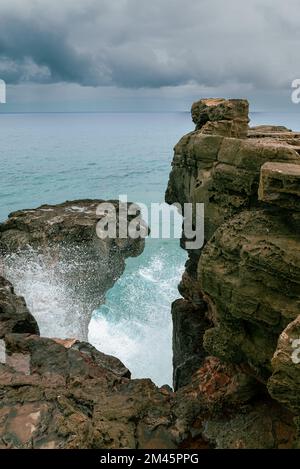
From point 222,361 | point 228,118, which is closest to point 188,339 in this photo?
point 222,361

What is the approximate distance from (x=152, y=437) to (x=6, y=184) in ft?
232

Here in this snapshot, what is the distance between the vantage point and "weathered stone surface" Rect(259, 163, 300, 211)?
27.1ft

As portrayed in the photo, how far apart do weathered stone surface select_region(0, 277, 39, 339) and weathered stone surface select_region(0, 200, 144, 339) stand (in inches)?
189

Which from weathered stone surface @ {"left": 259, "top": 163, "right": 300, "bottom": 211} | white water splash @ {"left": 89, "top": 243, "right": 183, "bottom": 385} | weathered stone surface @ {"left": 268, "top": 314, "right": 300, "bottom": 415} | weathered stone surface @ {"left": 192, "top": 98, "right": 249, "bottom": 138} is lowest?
white water splash @ {"left": 89, "top": 243, "right": 183, "bottom": 385}

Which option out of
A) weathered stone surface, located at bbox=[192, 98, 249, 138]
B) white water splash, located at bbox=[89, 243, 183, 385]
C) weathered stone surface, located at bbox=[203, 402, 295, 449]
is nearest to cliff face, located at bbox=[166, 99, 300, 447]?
weathered stone surface, located at bbox=[203, 402, 295, 449]

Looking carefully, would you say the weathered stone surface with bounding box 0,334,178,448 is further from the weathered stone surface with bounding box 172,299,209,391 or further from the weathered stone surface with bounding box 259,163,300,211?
the weathered stone surface with bounding box 259,163,300,211

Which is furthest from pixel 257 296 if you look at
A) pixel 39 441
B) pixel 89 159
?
pixel 89 159

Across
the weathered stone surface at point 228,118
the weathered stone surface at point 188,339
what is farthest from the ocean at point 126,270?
the weathered stone surface at point 228,118

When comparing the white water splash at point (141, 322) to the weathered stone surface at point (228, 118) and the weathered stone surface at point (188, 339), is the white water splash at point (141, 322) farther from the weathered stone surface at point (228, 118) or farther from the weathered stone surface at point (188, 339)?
the weathered stone surface at point (228, 118)

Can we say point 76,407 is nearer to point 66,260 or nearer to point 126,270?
point 66,260

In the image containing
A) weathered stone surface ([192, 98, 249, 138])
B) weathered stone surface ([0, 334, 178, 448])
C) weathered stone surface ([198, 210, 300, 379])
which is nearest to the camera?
weathered stone surface ([198, 210, 300, 379])

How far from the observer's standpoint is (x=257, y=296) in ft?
29.3

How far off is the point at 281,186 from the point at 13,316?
10.7 m

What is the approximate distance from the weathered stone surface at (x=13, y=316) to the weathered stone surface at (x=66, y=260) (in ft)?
15.8
